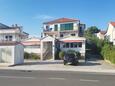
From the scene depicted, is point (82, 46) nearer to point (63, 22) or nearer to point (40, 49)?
point (40, 49)

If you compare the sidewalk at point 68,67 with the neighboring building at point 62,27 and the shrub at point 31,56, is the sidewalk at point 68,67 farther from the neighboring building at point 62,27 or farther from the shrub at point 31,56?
the neighboring building at point 62,27

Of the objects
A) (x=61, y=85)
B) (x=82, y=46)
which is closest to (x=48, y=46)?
(x=82, y=46)

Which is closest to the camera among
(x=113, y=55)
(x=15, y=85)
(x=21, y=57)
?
(x=15, y=85)

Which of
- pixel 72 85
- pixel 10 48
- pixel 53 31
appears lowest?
pixel 72 85

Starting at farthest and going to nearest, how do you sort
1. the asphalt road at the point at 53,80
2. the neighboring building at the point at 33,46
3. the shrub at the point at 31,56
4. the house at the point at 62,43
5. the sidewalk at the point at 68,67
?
the neighboring building at the point at 33,46
the shrub at the point at 31,56
the house at the point at 62,43
the sidewalk at the point at 68,67
the asphalt road at the point at 53,80

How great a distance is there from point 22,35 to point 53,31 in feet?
29.3

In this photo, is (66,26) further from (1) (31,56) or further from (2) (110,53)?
(2) (110,53)

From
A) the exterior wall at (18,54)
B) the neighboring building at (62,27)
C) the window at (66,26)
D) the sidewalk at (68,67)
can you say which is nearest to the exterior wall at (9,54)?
the exterior wall at (18,54)

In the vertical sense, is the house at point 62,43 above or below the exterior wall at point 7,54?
above

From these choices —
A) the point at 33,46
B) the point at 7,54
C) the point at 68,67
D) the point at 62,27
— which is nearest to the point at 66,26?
the point at 62,27

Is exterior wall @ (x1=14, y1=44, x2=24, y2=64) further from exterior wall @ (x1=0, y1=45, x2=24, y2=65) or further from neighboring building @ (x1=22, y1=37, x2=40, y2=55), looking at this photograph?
neighboring building @ (x1=22, y1=37, x2=40, y2=55)

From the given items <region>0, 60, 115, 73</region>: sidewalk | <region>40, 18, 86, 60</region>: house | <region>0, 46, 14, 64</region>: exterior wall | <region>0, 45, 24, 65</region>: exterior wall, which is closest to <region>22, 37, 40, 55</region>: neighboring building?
<region>40, 18, 86, 60</region>: house

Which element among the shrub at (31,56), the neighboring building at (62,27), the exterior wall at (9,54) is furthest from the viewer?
the neighboring building at (62,27)

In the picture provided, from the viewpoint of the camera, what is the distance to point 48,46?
54.1 meters
